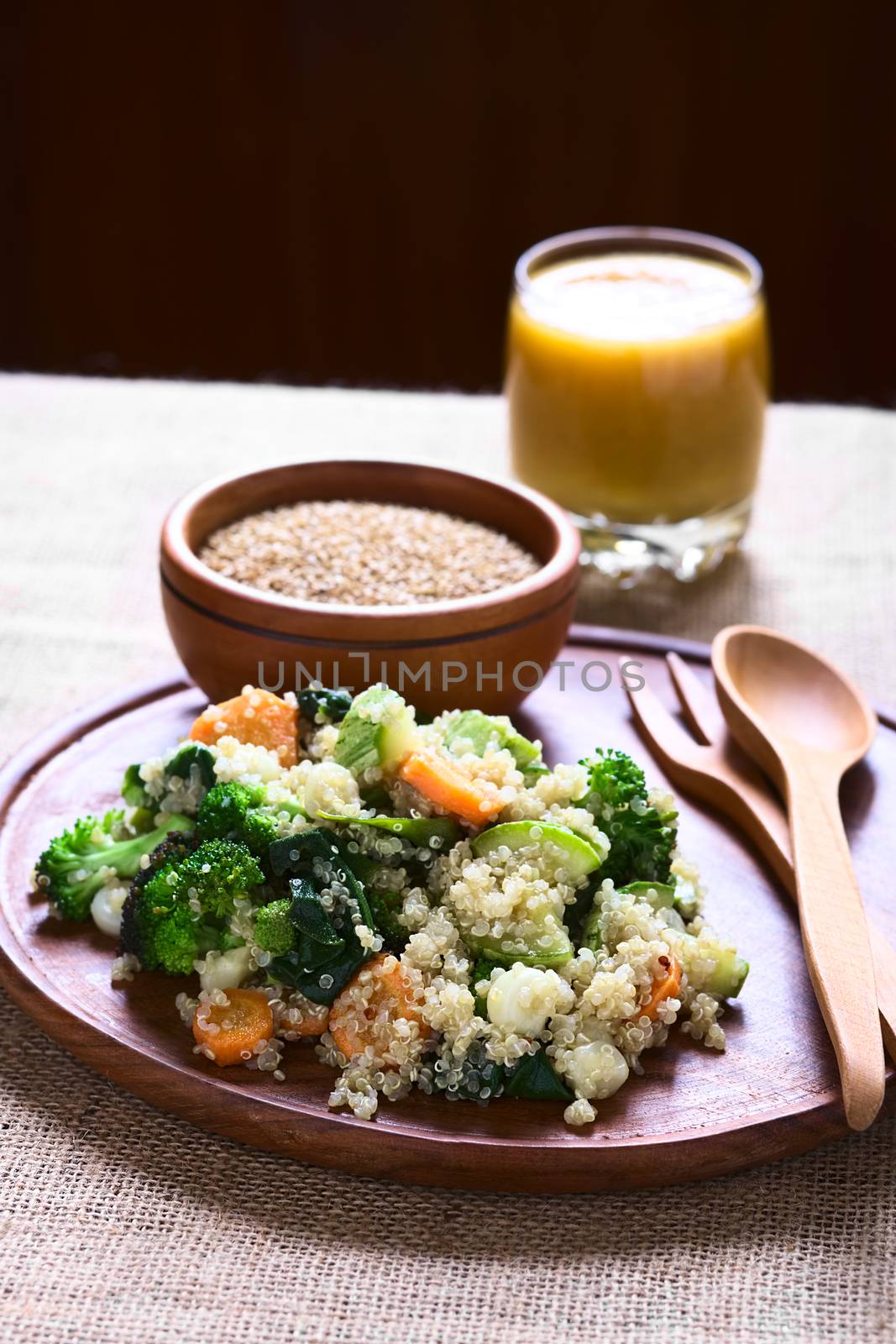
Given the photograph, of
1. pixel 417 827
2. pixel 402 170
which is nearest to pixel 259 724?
pixel 417 827

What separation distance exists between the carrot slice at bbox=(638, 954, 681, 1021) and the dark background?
471cm

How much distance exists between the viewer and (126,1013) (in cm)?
203

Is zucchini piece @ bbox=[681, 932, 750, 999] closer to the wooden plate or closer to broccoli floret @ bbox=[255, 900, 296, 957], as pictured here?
the wooden plate

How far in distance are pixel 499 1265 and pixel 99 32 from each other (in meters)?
5.37

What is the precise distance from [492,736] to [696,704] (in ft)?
2.18

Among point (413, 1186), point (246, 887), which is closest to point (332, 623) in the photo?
point (246, 887)

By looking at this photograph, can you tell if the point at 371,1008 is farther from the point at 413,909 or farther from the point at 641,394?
the point at 641,394

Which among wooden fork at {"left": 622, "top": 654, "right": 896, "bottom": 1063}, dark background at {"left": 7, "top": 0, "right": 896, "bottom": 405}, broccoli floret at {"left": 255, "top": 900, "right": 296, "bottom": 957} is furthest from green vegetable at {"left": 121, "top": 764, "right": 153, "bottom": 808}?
dark background at {"left": 7, "top": 0, "right": 896, "bottom": 405}

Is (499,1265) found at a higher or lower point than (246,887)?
lower

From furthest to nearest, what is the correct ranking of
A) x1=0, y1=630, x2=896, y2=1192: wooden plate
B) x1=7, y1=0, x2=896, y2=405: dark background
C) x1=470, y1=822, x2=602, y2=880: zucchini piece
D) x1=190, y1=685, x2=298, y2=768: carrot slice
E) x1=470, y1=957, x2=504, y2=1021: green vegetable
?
x1=7, y1=0, x2=896, y2=405: dark background, x1=190, y1=685, x2=298, y2=768: carrot slice, x1=470, y1=822, x2=602, y2=880: zucchini piece, x1=470, y1=957, x2=504, y2=1021: green vegetable, x1=0, y1=630, x2=896, y2=1192: wooden plate

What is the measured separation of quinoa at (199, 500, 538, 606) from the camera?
2682 millimetres

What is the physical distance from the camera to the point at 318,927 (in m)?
1.95

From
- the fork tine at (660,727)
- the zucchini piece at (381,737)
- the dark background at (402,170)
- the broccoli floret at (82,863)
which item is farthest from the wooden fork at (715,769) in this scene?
the dark background at (402,170)

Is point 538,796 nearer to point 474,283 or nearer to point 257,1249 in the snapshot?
point 257,1249
